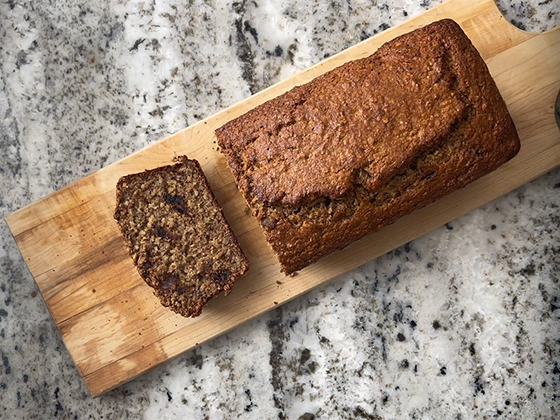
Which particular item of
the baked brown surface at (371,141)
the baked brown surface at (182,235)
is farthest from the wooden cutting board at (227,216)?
the baked brown surface at (371,141)

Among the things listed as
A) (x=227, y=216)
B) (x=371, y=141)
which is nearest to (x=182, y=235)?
(x=227, y=216)

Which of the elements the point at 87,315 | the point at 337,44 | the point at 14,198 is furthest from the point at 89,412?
the point at 337,44

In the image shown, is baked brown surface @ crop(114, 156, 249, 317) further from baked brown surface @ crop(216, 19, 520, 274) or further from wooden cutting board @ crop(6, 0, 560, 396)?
baked brown surface @ crop(216, 19, 520, 274)

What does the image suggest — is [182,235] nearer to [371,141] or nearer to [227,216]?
[227,216]

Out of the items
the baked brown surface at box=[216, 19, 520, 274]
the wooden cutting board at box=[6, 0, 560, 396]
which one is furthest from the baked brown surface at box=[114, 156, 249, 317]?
the baked brown surface at box=[216, 19, 520, 274]

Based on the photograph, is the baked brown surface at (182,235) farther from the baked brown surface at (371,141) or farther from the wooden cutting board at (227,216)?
the baked brown surface at (371,141)

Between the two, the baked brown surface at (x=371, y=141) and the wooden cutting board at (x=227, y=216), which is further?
the wooden cutting board at (x=227, y=216)
